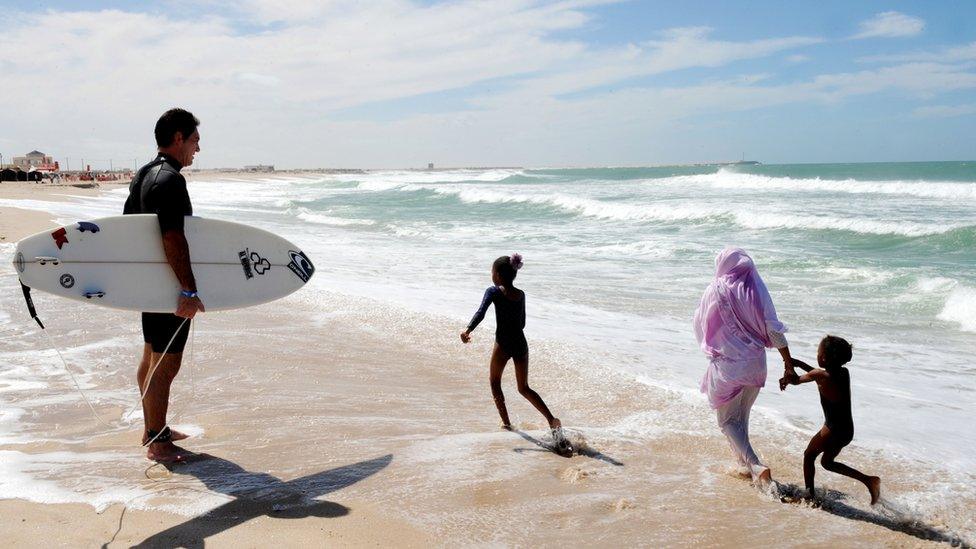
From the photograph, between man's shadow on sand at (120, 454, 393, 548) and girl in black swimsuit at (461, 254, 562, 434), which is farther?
girl in black swimsuit at (461, 254, 562, 434)

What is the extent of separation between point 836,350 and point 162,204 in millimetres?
3413

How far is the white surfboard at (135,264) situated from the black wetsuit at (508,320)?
1.47 metres

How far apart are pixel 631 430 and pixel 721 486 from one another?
978 millimetres

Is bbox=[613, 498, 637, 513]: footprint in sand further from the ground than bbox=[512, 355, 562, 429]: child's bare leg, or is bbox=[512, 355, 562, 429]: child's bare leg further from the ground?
Result: bbox=[512, 355, 562, 429]: child's bare leg

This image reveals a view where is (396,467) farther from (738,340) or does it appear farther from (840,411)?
(840,411)

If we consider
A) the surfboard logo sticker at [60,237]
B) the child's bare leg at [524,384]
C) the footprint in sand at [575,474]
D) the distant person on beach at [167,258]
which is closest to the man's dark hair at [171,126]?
the distant person on beach at [167,258]

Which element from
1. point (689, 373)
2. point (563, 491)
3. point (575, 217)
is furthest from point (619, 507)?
point (575, 217)

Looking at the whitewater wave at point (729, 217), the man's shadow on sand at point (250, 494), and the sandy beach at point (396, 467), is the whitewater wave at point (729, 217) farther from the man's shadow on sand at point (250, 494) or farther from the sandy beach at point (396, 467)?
the man's shadow on sand at point (250, 494)

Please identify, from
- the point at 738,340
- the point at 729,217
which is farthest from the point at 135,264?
the point at 729,217

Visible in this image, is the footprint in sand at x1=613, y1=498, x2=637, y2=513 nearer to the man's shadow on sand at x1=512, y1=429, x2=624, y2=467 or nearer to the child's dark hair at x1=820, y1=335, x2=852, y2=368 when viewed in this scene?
the man's shadow on sand at x1=512, y1=429, x2=624, y2=467

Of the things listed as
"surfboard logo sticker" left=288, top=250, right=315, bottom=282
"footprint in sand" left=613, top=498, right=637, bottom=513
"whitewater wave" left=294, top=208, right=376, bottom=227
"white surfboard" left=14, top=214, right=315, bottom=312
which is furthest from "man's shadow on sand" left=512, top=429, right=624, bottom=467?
"whitewater wave" left=294, top=208, right=376, bottom=227

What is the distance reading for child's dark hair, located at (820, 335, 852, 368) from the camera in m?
3.46

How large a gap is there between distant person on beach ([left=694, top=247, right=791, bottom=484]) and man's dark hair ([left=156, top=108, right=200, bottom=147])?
297 centimetres

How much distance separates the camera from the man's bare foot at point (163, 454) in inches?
149
